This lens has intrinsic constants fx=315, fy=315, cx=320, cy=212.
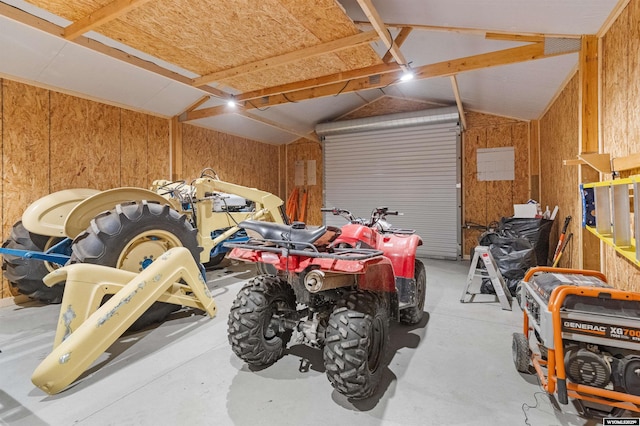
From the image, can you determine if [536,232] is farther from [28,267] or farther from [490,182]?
[28,267]

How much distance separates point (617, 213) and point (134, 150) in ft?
20.1

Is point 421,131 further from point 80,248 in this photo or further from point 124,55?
point 80,248

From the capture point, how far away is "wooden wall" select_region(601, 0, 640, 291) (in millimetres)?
2234

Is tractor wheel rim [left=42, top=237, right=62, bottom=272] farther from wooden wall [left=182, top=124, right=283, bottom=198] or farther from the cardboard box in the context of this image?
the cardboard box

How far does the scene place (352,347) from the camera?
1.78 metres

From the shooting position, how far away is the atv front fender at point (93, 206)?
309 centimetres

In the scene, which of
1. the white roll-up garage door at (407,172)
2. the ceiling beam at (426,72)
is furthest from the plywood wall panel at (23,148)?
the white roll-up garage door at (407,172)

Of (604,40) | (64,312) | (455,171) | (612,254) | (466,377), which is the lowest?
(466,377)

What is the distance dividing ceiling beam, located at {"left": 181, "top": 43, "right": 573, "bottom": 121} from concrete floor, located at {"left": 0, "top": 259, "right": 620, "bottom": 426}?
2.92 m

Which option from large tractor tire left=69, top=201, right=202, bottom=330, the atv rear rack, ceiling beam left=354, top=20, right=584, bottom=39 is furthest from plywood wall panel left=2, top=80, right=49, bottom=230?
ceiling beam left=354, top=20, right=584, bottom=39

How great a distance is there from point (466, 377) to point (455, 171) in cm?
553

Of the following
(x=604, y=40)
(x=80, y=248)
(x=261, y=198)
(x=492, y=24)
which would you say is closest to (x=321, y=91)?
(x=261, y=198)

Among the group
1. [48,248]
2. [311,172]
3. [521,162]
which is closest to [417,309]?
[48,248]

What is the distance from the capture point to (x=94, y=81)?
446 cm
